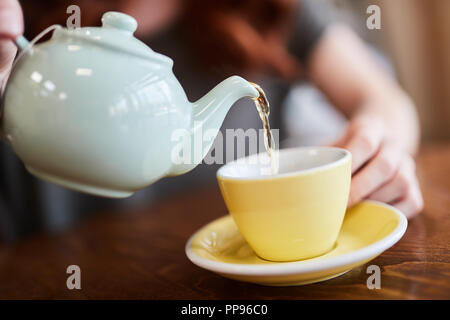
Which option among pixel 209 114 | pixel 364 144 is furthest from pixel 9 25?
pixel 364 144

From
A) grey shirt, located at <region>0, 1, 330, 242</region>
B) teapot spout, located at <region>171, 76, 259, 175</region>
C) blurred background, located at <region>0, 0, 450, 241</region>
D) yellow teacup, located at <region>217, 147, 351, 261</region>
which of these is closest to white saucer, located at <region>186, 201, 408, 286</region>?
yellow teacup, located at <region>217, 147, 351, 261</region>

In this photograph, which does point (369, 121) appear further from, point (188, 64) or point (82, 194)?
point (82, 194)

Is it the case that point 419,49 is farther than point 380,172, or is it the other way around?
point 419,49

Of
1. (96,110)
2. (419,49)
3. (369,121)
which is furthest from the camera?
(419,49)

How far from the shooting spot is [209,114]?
491 mm

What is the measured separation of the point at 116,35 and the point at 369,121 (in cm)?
46

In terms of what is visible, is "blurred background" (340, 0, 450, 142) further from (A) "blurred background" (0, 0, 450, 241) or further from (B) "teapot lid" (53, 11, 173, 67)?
(B) "teapot lid" (53, 11, 173, 67)

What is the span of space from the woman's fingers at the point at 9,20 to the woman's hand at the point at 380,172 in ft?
1.51

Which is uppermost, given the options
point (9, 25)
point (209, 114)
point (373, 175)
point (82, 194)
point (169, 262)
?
point (9, 25)

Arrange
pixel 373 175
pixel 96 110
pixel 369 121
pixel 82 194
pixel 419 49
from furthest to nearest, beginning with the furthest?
pixel 419 49
pixel 82 194
pixel 369 121
pixel 373 175
pixel 96 110

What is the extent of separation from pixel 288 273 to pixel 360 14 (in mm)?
2434

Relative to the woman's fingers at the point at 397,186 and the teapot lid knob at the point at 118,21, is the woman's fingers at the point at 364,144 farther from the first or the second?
the teapot lid knob at the point at 118,21

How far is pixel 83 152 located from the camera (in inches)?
16.7
